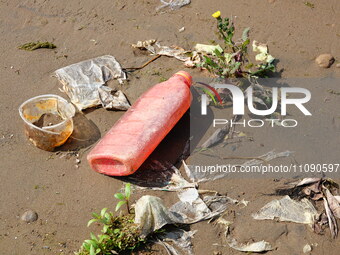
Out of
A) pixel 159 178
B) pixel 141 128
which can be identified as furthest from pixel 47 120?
pixel 159 178

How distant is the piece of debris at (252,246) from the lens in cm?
358

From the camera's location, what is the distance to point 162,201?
381 cm

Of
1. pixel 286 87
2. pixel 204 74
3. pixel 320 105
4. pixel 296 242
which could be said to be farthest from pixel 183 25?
pixel 296 242

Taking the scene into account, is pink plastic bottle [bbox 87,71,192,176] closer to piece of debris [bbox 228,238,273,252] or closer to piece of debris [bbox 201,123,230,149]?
piece of debris [bbox 201,123,230,149]

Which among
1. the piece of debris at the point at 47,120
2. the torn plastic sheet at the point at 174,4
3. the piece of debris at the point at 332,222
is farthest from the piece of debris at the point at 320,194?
the torn plastic sheet at the point at 174,4

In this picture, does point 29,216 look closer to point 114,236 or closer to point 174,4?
point 114,236

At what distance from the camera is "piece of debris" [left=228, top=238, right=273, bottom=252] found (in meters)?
3.58

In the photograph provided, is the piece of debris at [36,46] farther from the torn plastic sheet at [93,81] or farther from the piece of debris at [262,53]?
the piece of debris at [262,53]

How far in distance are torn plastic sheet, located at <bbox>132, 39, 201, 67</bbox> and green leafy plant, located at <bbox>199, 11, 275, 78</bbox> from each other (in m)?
0.12

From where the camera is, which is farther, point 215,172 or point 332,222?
point 215,172

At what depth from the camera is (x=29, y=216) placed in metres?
3.78

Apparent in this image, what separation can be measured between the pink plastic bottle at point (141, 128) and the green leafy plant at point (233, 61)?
367 mm

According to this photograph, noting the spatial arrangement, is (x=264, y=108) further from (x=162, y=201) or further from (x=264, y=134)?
(x=162, y=201)

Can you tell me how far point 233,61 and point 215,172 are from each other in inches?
38.3
